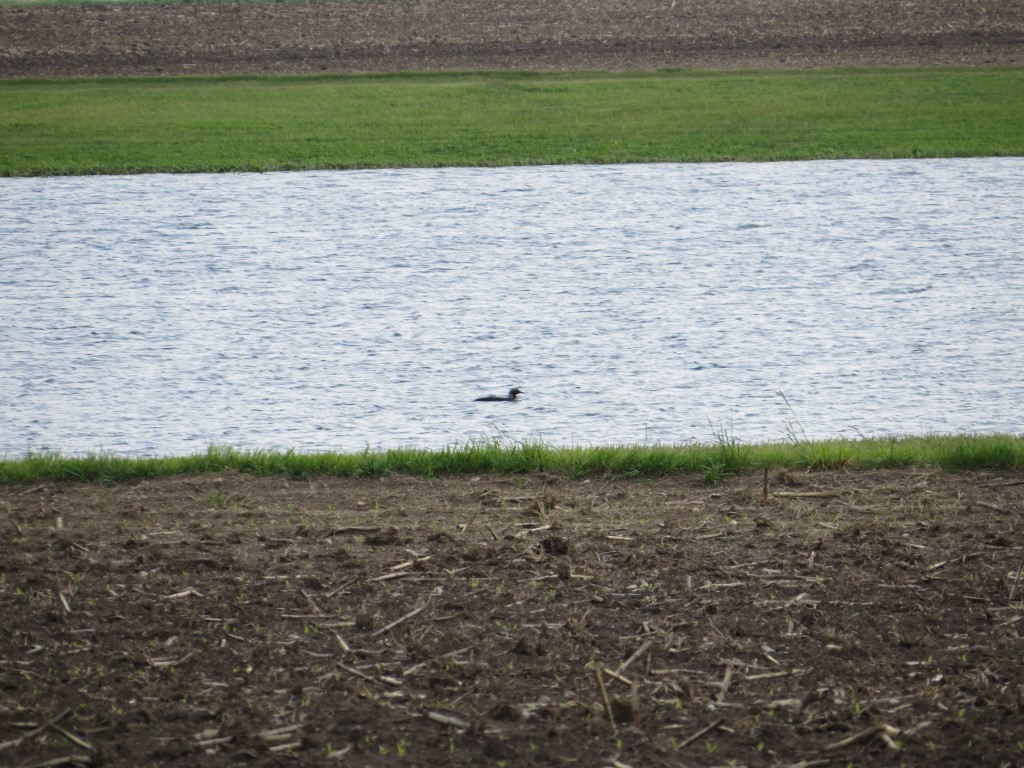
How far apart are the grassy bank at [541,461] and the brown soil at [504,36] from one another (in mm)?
15415

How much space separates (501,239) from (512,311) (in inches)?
90.1

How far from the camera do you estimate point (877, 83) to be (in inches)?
754

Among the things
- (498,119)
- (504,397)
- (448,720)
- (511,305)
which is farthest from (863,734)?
(498,119)

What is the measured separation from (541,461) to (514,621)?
177 centimetres

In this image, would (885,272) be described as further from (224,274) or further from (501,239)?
(224,274)

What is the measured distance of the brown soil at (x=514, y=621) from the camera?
158 inches

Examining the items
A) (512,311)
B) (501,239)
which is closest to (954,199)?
(501,239)

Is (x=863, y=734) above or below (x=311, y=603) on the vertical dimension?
above

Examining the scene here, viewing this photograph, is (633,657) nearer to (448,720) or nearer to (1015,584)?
(448,720)

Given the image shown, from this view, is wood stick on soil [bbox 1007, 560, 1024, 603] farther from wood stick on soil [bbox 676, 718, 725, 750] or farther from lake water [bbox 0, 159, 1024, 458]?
lake water [bbox 0, 159, 1024, 458]

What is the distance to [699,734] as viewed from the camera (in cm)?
402

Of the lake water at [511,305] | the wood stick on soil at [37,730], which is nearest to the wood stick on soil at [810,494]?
the lake water at [511,305]

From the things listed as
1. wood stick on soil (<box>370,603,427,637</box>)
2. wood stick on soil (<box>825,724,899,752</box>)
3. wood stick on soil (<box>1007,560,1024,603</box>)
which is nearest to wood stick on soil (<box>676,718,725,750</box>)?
wood stick on soil (<box>825,724,899,752</box>)

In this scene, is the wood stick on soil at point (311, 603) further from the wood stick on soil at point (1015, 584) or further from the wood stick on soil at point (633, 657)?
the wood stick on soil at point (1015, 584)
